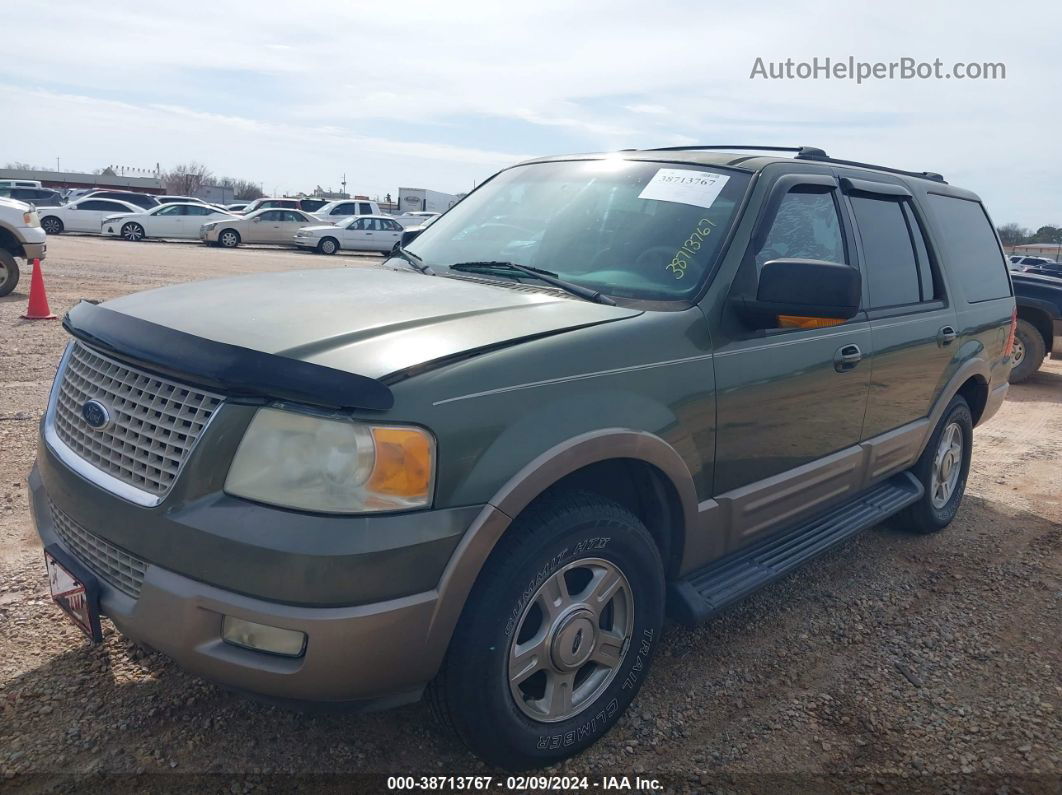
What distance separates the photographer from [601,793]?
2535 mm

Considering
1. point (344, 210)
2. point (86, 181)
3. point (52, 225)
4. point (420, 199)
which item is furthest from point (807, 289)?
point (86, 181)

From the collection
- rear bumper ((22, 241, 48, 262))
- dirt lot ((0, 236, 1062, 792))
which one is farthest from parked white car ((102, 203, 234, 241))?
dirt lot ((0, 236, 1062, 792))

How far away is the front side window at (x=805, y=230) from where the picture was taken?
3344mm

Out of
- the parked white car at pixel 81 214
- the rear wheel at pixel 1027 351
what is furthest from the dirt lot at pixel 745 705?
the parked white car at pixel 81 214

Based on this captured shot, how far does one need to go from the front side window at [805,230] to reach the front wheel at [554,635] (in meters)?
1.30

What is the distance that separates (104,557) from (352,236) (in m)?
26.3

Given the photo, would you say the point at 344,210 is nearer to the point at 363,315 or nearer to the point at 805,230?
the point at 805,230

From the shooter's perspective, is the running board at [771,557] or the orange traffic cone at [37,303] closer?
the running board at [771,557]

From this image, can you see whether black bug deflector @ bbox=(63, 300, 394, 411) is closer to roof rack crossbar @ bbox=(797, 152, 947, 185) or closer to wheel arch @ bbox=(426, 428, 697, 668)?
wheel arch @ bbox=(426, 428, 697, 668)

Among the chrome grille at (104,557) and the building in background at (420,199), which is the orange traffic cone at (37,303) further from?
the building in background at (420,199)

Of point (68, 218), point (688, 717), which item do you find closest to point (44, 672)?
point (688, 717)

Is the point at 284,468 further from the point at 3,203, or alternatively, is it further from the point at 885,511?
the point at 3,203

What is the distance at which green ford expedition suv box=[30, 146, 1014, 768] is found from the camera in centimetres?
207

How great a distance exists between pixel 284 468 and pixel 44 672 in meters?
1.53
